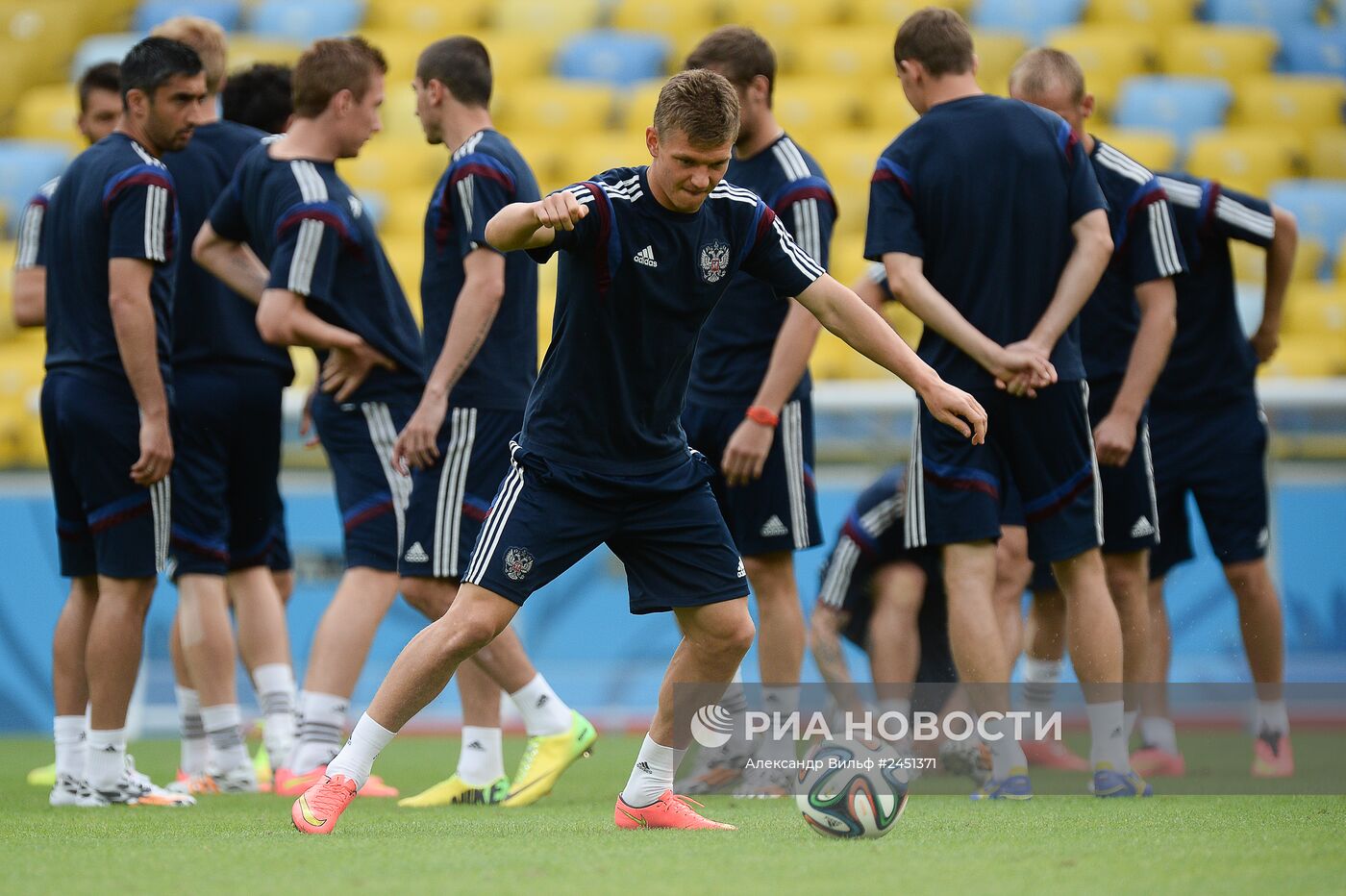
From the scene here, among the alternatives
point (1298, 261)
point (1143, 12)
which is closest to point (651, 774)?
point (1298, 261)

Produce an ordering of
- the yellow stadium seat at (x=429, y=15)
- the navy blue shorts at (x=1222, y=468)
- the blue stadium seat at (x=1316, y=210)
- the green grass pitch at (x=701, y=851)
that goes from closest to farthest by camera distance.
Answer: the green grass pitch at (x=701, y=851), the navy blue shorts at (x=1222, y=468), the blue stadium seat at (x=1316, y=210), the yellow stadium seat at (x=429, y=15)

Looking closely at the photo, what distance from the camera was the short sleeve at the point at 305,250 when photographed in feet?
19.0

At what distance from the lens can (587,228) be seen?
4.08m

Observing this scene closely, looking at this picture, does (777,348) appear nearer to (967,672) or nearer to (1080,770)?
(967,672)

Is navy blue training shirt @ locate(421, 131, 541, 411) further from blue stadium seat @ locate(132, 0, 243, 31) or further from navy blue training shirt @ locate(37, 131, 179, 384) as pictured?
blue stadium seat @ locate(132, 0, 243, 31)

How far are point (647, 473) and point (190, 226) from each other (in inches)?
115

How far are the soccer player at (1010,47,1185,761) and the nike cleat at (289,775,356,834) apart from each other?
2777 millimetres

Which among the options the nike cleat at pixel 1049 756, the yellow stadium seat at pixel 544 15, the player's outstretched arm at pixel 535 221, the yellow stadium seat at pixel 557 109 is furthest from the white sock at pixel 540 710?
the yellow stadium seat at pixel 544 15

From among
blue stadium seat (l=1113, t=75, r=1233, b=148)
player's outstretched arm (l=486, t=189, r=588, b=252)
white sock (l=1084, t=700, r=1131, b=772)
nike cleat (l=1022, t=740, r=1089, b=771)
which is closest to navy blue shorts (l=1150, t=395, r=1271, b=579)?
nike cleat (l=1022, t=740, r=1089, b=771)

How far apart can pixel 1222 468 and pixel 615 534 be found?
2951 millimetres

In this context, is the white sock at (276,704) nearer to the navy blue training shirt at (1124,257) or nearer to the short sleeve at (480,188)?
the short sleeve at (480,188)

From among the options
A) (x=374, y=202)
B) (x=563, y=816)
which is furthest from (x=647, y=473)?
(x=374, y=202)

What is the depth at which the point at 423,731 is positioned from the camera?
905 centimetres

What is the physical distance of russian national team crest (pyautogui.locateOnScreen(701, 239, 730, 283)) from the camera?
13.8ft
